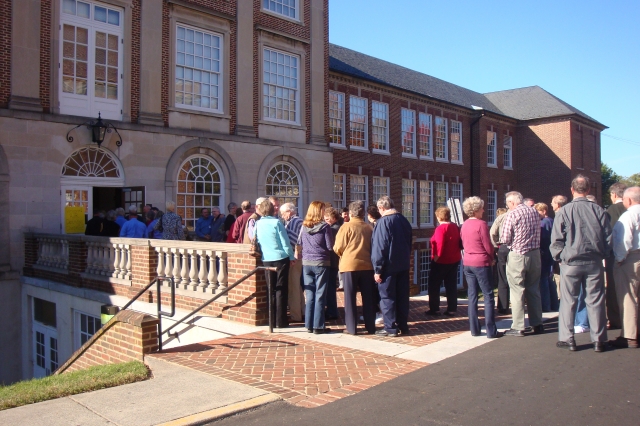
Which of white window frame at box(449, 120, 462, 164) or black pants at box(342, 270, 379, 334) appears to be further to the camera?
white window frame at box(449, 120, 462, 164)

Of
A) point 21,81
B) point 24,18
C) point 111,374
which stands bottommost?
point 111,374

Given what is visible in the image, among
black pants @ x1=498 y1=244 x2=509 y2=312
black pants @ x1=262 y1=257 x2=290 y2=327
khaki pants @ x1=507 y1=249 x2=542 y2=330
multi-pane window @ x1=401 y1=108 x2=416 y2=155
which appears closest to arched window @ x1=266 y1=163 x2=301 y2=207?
multi-pane window @ x1=401 y1=108 x2=416 y2=155

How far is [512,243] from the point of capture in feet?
23.9

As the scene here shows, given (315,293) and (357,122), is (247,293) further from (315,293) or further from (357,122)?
(357,122)

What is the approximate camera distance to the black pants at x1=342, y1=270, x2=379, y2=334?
762 cm

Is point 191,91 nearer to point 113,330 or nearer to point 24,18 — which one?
point 24,18

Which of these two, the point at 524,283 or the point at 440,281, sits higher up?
the point at 524,283

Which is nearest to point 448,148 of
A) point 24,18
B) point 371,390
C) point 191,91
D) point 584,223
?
point 191,91

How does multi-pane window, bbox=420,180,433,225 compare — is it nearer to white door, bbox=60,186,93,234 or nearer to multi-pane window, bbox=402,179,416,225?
multi-pane window, bbox=402,179,416,225

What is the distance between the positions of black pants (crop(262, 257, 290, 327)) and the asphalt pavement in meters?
2.69

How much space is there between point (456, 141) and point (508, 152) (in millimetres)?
5819

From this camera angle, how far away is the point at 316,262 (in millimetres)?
7754

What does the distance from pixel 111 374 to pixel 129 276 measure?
206 inches

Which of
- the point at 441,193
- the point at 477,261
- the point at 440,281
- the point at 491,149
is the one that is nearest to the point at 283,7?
the point at 440,281
